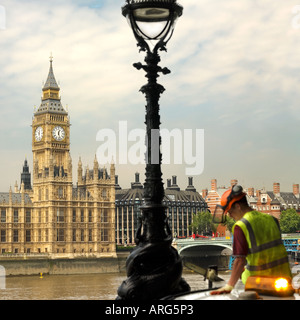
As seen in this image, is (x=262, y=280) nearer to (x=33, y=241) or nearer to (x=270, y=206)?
(x=33, y=241)

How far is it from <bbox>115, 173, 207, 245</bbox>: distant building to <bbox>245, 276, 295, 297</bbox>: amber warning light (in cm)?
7840

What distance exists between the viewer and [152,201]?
4496 mm

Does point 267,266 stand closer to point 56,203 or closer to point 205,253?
point 205,253

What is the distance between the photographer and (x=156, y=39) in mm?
4684

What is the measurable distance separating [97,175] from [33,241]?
927 centimetres

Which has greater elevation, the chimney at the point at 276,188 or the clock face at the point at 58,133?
the clock face at the point at 58,133

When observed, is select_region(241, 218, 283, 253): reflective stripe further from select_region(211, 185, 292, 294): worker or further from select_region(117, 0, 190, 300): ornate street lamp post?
select_region(117, 0, 190, 300): ornate street lamp post

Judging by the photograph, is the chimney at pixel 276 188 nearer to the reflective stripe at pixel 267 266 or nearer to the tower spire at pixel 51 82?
the tower spire at pixel 51 82

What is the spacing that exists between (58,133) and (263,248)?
73.6 m

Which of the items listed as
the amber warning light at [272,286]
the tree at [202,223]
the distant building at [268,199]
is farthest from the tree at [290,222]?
the amber warning light at [272,286]

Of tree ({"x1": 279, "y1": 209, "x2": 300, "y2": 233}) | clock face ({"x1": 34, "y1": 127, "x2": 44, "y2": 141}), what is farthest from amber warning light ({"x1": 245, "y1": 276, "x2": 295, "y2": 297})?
clock face ({"x1": 34, "y1": 127, "x2": 44, "y2": 141})

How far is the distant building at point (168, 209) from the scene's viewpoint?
8544cm

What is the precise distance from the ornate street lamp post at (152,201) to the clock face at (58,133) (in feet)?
235
